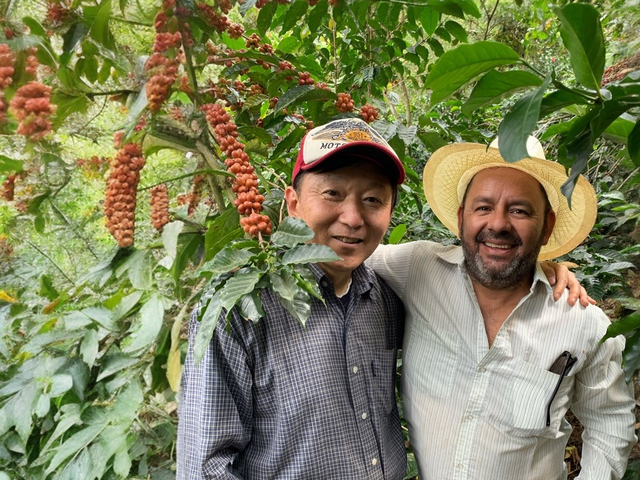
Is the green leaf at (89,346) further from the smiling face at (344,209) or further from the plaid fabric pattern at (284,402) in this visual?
the smiling face at (344,209)

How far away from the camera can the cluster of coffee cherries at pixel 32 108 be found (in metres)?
0.74

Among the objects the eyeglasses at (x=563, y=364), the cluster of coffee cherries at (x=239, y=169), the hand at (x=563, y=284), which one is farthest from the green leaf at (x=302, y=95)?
the eyeglasses at (x=563, y=364)

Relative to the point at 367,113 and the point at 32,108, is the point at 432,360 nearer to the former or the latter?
the point at 367,113

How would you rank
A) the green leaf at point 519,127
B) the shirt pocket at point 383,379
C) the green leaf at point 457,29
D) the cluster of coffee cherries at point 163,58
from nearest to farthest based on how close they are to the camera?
the green leaf at point 519,127 → the cluster of coffee cherries at point 163,58 → the shirt pocket at point 383,379 → the green leaf at point 457,29

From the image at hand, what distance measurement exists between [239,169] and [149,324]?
0.39 m

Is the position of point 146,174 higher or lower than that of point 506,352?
higher

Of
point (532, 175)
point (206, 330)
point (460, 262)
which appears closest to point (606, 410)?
point (460, 262)

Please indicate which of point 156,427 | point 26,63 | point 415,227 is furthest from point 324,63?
point 156,427

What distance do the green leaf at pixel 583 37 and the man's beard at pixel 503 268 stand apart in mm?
806

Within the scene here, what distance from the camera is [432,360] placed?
133 cm

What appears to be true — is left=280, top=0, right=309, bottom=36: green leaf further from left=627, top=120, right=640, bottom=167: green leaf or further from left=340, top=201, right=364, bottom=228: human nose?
left=627, top=120, right=640, bottom=167: green leaf

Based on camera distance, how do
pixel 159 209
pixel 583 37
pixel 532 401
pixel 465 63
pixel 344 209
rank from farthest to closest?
pixel 532 401
pixel 344 209
pixel 159 209
pixel 465 63
pixel 583 37

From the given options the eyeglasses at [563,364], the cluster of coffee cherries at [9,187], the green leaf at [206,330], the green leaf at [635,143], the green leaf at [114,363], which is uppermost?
the green leaf at [635,143]

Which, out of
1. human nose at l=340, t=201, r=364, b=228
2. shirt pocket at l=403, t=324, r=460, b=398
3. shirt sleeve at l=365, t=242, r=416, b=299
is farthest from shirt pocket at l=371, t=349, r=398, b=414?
human nose at l=340, t=201, r=364, b=228
